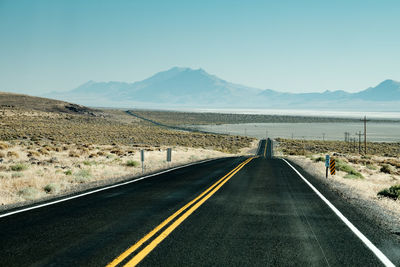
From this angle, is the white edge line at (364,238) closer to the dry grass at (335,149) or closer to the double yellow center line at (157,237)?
the double yellow center line at (157,237)

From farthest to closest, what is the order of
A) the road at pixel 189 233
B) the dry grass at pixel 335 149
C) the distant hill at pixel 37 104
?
1. the distant hill at pixel 37 104
2. the dry grass at pixel 335 149
3. the road at pixel 189 233

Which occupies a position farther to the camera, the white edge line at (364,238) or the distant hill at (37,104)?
the distant hill at (37,104)

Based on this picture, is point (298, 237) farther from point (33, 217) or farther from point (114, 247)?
point (33, 217)

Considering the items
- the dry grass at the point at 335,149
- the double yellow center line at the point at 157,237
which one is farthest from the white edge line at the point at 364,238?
the dry grass at the point at 335,149

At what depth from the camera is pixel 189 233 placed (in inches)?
258

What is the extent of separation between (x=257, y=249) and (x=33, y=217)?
510cm

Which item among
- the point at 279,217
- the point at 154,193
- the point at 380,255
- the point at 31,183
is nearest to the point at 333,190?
the point at 279,217

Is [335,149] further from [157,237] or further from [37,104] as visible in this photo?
[37,104]

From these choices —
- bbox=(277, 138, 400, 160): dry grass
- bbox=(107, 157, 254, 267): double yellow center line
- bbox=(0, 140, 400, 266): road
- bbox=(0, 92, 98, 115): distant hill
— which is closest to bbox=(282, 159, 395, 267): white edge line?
bbox=(0, 140, 400, 266): road

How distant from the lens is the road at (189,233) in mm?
5258

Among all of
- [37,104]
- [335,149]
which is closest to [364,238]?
[335,149]

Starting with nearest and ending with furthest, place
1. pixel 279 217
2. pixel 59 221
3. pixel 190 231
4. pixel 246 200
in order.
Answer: pixel 190 231
pixel 59 221
pixel 279 217
pixel 246 200

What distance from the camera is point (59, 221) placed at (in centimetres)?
739

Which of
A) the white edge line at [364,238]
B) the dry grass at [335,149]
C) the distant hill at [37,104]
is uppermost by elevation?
the distant hill at [37,104]
